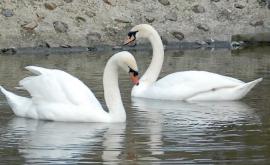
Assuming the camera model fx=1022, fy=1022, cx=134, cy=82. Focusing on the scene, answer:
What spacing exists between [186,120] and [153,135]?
124cm

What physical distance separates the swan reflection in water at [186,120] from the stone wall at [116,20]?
29.3 feet

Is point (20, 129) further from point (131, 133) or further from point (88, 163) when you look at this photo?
point (88, 163)

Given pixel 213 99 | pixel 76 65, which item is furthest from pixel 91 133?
pixel 76 65

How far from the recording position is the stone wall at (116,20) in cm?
2317

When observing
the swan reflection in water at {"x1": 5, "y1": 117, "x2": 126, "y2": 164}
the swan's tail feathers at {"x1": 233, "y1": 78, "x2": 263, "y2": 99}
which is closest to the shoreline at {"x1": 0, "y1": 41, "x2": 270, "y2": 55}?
the swan's tail feathers at {"x1": 233, "y1": 78, "x2": 263, "y2": 99}

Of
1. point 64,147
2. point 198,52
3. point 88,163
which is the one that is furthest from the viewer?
point 198,52

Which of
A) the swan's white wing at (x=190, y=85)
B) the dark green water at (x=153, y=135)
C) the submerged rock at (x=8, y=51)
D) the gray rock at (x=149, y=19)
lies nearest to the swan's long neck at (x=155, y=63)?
the dark green water at (x=153, y=135)

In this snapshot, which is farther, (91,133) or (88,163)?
(91,133)

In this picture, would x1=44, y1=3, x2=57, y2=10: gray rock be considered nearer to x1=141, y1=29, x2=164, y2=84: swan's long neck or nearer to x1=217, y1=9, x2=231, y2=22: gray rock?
x1=217, y1=9, x2=231, y2=22: gray rock

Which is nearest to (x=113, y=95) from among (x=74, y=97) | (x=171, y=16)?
(x=74, y=97)

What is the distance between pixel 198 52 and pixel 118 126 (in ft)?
35.7

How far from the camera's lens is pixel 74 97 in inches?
464

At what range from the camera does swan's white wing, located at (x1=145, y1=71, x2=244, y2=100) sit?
14.5 meters

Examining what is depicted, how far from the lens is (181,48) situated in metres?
23.6
